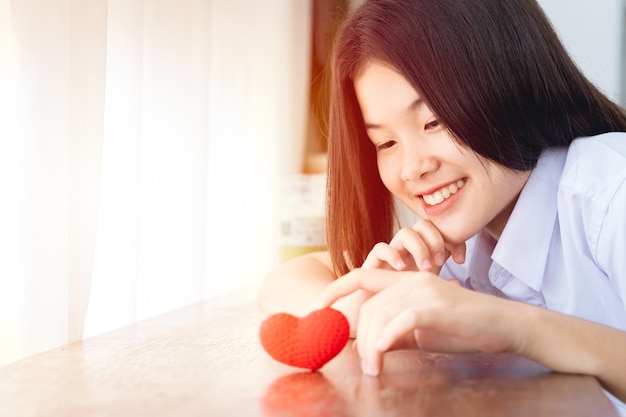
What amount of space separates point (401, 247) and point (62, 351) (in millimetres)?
431

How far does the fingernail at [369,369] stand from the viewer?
2.10 feet

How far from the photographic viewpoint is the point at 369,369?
65cm

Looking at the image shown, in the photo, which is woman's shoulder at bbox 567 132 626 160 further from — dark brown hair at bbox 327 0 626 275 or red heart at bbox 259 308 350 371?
red heart at bbox 259 308 350 371

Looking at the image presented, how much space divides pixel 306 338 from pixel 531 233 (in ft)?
1.55

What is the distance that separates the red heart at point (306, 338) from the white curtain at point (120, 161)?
474 millimetres

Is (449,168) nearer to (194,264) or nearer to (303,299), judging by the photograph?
(303,299)

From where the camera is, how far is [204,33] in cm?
171

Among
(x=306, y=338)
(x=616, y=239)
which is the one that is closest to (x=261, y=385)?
(x=306, y=338)

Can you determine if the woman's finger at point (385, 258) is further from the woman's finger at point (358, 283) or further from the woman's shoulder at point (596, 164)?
the woman's shoulder at point (596, 164)

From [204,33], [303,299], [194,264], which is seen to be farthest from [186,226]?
[303,299]

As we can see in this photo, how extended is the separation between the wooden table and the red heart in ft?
0.05

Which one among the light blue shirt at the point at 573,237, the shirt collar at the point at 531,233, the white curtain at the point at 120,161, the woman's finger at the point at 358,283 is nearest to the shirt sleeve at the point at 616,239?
the light blue shirt at the point at 573,237

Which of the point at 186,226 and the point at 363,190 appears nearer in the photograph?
the point at 363,190

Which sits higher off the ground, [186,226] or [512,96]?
[512,96]
